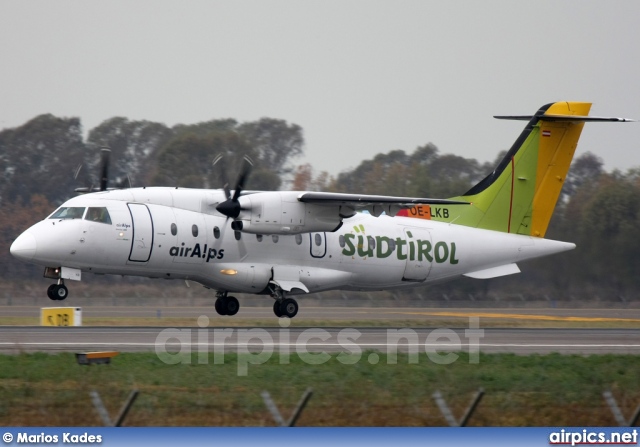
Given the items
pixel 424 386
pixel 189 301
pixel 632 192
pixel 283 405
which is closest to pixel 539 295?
pixel 632 192

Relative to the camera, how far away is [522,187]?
106 feet

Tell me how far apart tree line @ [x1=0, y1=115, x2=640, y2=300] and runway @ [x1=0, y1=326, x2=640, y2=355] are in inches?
244

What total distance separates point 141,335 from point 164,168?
37.7 m

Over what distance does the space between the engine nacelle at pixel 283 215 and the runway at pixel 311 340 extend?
3007 mm

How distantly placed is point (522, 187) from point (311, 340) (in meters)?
12.1

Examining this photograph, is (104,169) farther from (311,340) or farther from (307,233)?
(311,340)

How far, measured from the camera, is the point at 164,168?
199 feet

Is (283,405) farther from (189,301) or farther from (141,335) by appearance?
(189,301)

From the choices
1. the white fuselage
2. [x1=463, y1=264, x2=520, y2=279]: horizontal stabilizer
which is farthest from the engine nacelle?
[x1=463, y1=264, x2=520, y2=279]: horizontal stabilizer

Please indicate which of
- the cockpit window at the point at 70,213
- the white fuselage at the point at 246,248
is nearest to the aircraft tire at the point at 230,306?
the white fuselage at the point at 246,248

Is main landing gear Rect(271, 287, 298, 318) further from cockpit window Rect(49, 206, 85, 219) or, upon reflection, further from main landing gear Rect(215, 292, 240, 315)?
cockpit window Rect(49, 206, 85, 219)

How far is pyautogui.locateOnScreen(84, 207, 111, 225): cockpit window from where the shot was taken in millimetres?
26438

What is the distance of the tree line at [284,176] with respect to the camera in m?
41.9

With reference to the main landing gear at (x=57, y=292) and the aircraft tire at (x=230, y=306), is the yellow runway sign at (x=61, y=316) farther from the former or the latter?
the aircraft tire at (x=230, y=306)
